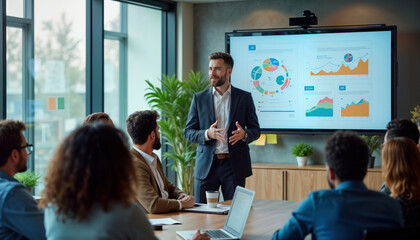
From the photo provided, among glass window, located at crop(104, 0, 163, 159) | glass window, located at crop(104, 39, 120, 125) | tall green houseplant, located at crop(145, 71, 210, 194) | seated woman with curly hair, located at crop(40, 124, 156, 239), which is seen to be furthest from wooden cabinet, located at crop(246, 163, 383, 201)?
seated woman with curly hair, located at crop(40, 124, 156, 239)

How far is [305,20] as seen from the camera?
19.7 feet

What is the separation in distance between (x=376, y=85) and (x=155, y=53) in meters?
2.74

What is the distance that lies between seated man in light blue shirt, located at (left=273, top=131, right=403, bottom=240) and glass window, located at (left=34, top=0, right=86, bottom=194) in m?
3.89

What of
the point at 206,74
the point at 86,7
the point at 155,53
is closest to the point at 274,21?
the point at 206,74

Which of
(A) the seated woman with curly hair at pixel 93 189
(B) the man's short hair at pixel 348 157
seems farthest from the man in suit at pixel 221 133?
(A) the seated woman with curly hair at pixel 93 189

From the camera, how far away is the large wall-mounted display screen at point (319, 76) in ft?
19.4

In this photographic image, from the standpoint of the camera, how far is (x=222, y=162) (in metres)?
4.43

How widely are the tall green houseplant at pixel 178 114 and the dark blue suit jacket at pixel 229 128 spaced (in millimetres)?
1619

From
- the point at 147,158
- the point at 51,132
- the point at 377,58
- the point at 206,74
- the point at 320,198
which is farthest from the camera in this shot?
the point at 206,74

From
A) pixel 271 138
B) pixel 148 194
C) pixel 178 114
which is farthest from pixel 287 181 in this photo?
pixel 148 194

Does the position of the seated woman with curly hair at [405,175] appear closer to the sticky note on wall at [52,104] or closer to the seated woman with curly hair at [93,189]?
the seated woman with curly hair at [93,189]

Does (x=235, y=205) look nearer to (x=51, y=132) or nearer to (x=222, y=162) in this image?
(x=222, y=162)

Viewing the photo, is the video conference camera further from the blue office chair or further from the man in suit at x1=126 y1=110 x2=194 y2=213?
the blue office chair

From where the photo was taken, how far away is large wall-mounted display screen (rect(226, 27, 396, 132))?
593 centimetres
